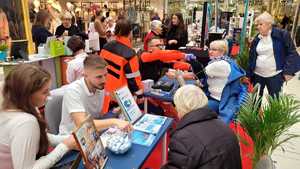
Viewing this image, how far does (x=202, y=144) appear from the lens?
1.32m

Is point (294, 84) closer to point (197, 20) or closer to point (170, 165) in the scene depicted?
point (197, 20)

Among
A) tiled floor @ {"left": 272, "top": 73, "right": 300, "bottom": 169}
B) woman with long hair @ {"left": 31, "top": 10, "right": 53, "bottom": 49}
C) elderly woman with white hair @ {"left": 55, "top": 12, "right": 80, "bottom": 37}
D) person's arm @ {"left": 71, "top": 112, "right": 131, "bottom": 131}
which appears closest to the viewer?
person's arm @ {"left": 71, "top": 112, "right": 131, "bottom": 131}

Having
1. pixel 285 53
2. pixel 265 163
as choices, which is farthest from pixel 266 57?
pixel 265 163

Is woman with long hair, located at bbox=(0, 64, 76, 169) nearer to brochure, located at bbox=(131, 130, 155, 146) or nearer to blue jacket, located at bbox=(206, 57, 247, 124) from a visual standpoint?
brochure, located at bbox=(131, 130, 155, 146)

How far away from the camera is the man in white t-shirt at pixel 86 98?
1.92 m

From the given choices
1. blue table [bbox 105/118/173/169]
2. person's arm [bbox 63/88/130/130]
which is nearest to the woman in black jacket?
person's arm [bbox 63/88/130/130]

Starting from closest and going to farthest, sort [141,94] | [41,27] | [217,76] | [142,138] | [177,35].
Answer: [142,138] → [217,76] → [141,94] → [177,35] → [41,27]

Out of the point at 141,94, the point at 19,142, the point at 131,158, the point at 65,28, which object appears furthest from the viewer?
the point at 65,28

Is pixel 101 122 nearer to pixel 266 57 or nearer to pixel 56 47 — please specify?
pixel 266 57

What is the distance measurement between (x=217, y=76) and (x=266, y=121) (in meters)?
0.80

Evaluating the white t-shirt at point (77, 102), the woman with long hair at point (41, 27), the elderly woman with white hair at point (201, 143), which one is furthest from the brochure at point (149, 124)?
the woman with long hair at point (41, 27)

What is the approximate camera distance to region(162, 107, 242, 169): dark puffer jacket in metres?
1.32

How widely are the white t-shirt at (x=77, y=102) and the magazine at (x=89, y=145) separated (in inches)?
23.0

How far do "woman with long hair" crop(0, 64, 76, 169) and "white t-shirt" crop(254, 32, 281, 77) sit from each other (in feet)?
9.58
